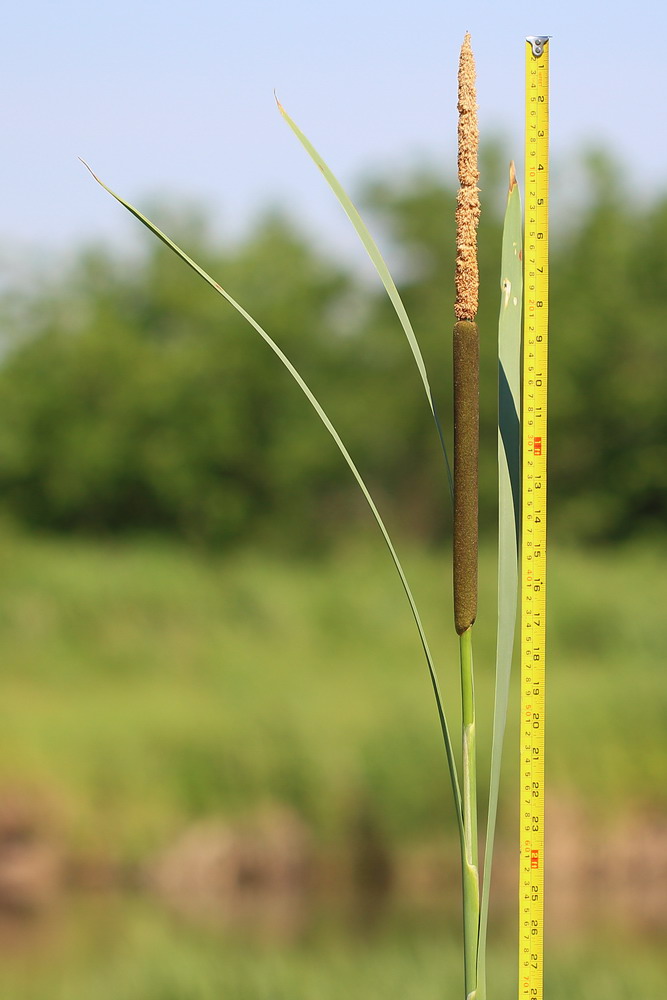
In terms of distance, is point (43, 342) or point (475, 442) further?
point (43, 342)

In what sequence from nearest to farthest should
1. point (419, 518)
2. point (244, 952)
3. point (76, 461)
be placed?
point (244, 952) < point (76, 461) < point (419, 518)

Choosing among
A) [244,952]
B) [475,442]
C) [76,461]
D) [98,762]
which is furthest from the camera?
[76,461]

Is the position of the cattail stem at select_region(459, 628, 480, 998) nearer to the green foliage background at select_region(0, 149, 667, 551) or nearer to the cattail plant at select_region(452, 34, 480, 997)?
the cattail plant at select_region(452, 34, 480, 997)

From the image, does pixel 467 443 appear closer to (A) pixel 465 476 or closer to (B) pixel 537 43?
(A) pixel 465 476

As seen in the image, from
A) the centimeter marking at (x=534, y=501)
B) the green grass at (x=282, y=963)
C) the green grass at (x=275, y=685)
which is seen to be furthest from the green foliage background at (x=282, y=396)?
the centimeter marking at (x=534, y=501)

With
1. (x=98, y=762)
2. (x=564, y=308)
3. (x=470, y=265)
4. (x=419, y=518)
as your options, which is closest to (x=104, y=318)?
(x=419, y=518)

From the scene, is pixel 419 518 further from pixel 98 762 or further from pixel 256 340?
pixel 98 762

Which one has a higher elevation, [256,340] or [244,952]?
[256,340]
